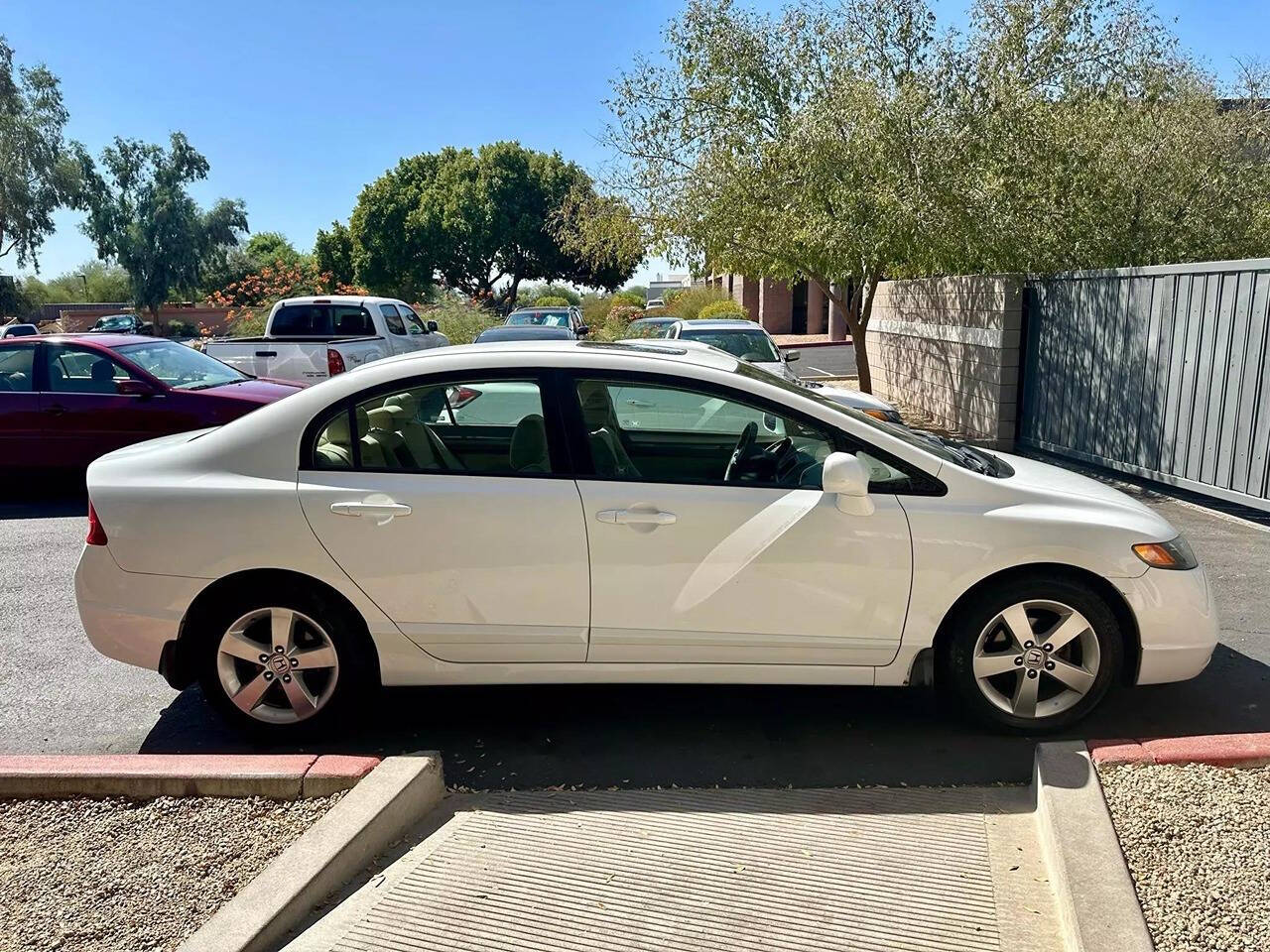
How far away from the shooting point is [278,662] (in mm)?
4195

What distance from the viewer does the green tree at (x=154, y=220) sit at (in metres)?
55.8

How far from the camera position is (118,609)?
4.18 meters

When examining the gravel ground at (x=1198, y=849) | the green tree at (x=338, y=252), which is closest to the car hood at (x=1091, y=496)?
the gravel ground at (x=1198, y=849)

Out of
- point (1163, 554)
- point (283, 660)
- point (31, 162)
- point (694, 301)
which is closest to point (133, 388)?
point (283, 660)

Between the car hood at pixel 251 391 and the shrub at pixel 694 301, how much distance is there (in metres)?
24.9

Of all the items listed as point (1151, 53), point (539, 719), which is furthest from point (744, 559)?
point (1151, 53)

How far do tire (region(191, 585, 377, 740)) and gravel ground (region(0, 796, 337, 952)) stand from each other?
1.99 ft

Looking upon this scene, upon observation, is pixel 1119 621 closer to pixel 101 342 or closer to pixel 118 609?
pixel 118 609

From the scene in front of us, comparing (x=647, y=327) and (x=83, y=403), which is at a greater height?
(x=647, y=327)

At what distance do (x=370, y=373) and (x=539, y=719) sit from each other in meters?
1.69

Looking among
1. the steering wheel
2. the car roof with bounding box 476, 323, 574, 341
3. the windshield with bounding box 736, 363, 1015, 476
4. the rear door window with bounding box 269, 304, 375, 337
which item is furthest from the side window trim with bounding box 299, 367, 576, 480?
the car roof with bounding box 476, 323, 574, 341

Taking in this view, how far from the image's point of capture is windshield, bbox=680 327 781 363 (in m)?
12.5

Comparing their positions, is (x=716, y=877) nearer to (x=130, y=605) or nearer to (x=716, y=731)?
(x=716, y=731)

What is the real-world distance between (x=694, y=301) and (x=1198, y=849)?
113ft
